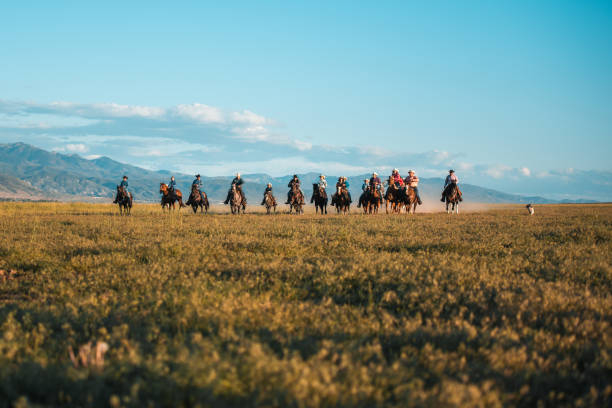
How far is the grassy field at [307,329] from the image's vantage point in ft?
11.8

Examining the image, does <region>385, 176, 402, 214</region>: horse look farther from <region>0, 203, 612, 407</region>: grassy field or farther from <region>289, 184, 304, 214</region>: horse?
<region>0, 203, 612, 407</region>: grassy field

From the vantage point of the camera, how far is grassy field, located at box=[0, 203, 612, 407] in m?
3.59

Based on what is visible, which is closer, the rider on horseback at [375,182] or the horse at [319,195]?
the rider on horseback at [375,182]

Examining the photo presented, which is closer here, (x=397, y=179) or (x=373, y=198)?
(x=373, y=198)

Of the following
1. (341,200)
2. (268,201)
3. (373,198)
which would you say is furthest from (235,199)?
(373,198)

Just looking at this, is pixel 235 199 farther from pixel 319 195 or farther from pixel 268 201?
pixel 319 195

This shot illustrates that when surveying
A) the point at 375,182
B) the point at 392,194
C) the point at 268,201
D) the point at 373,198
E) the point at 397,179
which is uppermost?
the point at 397,179

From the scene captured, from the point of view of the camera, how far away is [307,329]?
527 centimetres

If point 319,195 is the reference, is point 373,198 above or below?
below

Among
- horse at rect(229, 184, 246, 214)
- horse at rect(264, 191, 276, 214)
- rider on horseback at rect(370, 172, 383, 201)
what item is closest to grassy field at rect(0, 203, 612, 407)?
rider on horseback at rect(370, 172, 383, 201)

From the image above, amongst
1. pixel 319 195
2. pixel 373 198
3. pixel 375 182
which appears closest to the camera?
pixel 373 198

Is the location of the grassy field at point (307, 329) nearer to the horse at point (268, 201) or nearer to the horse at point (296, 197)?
the horse at point (296, 197)

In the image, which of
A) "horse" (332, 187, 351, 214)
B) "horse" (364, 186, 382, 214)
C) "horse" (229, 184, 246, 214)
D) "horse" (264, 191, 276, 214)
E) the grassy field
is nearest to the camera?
the grassy field

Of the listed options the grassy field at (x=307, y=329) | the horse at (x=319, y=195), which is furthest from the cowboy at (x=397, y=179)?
the grassy field at (x=307, y=329)
